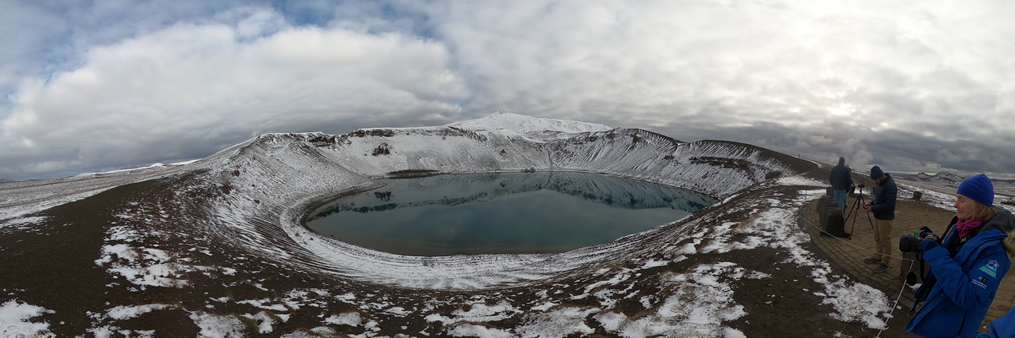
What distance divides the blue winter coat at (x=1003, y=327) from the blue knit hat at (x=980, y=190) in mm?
1778

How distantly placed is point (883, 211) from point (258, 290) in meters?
19.9

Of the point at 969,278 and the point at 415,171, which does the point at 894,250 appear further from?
the point at 415,171

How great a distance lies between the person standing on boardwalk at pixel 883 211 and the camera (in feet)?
30.1

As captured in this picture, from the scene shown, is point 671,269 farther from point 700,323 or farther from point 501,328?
point 501,328

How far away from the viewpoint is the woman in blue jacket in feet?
12.0

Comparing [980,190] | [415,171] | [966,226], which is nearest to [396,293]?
[966,226]

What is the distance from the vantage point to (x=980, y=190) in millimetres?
3988

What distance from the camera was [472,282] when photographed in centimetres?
1780

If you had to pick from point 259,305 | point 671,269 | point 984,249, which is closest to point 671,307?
point 671,269

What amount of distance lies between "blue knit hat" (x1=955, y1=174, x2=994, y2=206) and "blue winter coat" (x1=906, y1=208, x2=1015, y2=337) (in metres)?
0.18

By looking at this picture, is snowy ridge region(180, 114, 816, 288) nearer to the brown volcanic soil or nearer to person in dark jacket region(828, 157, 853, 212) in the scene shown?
the brown volcanic soil

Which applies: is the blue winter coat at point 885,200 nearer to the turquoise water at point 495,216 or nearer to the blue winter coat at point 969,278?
the blue winter coat at point 969,278

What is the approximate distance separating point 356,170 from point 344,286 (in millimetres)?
69765

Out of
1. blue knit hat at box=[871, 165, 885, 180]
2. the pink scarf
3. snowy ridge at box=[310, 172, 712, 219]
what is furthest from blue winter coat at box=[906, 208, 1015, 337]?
snowy ridge at box=[310, 172, 712, 219]
